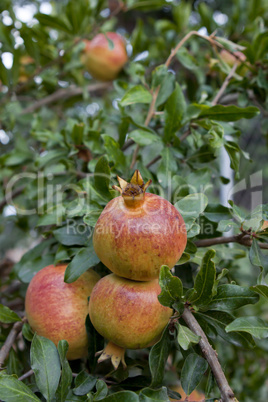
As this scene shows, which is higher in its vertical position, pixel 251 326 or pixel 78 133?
pixel 78 133

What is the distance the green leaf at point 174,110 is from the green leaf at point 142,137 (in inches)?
1.7

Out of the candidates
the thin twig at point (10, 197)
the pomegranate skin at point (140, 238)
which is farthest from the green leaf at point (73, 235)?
the thin twig at point (10, 197)

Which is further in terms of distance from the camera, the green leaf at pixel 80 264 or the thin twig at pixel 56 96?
the thin twig at pixel 56 96

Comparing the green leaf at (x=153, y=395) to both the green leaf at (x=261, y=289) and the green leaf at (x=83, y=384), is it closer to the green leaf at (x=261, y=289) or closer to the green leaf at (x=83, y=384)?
the green leaf at (x=83, y=384)

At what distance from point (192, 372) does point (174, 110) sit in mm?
568

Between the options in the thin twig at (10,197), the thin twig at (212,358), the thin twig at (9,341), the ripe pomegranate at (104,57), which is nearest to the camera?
the thin twig at (212,358)

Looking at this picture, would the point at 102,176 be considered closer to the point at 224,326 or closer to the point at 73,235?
the point at 73,235

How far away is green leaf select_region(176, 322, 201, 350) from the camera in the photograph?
0.53 meters

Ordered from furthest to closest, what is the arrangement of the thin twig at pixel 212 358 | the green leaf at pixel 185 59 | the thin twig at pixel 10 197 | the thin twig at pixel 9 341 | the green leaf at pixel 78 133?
the thin twig at pixel 10 197 < the green leaf at pixel 185 59 < the green leaf at pixel 78 133 < the thin twig at pixel 9 341 < the thin twig at pixel 212 358

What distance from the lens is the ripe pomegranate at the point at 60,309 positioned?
26.4 inches

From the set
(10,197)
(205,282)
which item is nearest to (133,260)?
(205,282)

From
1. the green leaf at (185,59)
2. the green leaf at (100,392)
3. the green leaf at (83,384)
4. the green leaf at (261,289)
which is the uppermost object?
the green leaf at (185,59)

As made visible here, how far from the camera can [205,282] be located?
1.88ft

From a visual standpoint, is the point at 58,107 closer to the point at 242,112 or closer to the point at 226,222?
the point at 242,112
